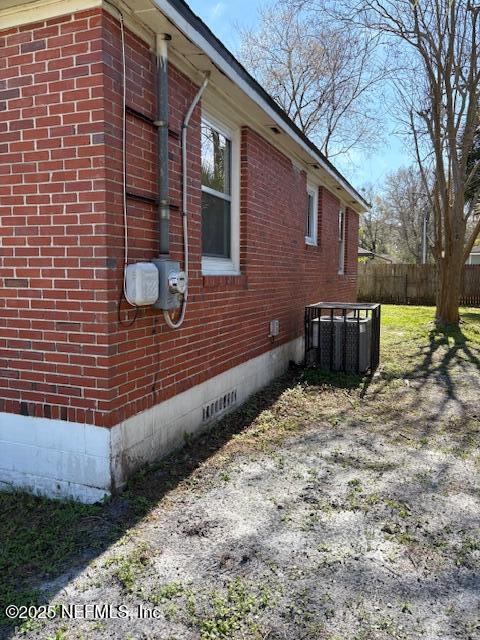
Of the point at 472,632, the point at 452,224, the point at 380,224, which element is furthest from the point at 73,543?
the point at 380,224

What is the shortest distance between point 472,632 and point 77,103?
3.52m

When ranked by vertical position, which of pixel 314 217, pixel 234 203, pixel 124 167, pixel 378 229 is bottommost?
pixel 124 167

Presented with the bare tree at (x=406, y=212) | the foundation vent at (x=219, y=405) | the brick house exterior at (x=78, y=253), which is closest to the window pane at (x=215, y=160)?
the brick house exterior at (x=78, y=253)

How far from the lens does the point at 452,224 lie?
1210 cm

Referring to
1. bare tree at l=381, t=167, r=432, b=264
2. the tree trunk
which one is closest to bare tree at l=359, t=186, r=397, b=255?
bare tree at l=381, t=167, r=432, b=264

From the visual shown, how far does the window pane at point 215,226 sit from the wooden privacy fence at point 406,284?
17912 mm

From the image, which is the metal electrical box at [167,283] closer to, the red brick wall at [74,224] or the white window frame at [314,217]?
the red brick wall at [74,224]

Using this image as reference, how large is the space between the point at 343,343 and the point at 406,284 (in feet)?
54.1

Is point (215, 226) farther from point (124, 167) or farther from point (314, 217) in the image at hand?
point (314, 217)

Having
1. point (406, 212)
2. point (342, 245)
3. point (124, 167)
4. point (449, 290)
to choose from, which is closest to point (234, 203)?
point (124, 167)

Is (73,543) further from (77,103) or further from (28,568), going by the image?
(77,103)

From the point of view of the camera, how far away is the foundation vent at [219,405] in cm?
464

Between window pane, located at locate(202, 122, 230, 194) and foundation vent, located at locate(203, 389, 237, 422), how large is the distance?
7.19 feet

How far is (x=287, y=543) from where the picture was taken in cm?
275
